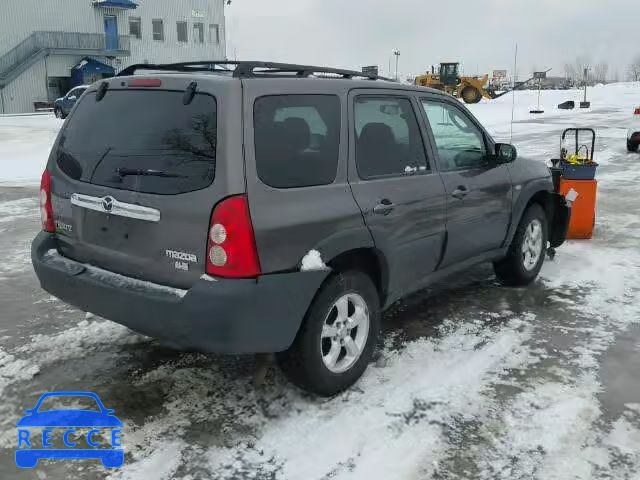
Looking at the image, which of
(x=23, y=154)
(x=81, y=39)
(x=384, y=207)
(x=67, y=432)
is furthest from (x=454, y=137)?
(x=81, y=39)

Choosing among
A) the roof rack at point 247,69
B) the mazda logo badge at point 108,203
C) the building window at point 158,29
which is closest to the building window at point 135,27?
the building window at point 158,29

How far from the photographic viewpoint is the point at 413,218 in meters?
4.04

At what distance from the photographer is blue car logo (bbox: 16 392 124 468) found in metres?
3.11

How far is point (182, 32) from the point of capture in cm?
4828

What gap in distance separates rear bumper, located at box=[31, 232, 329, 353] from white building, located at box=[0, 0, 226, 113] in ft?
135

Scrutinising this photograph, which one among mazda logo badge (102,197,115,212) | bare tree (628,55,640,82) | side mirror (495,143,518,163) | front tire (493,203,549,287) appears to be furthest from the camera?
bare tree (628,55,640,82)

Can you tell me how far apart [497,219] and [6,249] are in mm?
5638

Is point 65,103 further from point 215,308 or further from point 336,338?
point 215,308

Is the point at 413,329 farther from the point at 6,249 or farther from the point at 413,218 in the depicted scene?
the point at 6,249

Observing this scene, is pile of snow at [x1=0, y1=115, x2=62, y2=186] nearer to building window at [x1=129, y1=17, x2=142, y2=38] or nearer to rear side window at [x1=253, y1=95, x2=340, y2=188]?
rear side window at [x1=253, y1=95, x2=340, y2=188]

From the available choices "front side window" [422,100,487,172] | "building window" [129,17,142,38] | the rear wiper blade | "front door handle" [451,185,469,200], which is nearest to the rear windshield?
the rear wiper blade

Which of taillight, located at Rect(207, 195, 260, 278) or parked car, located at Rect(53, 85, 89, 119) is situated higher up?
parked car, located at Rect(53, 85, 89, 119)

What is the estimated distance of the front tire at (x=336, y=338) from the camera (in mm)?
3412

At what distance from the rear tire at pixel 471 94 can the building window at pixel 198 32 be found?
2177 centimetres
